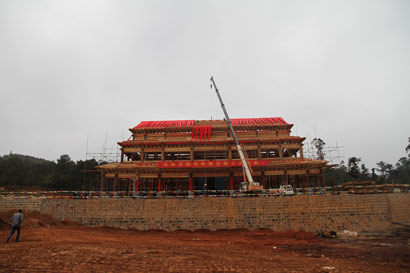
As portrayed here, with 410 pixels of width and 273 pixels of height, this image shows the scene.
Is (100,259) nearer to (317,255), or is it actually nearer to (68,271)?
(68,271)

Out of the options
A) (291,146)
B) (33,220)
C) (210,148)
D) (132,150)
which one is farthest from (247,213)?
(132,150)

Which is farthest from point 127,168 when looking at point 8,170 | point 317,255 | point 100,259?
point 8,170

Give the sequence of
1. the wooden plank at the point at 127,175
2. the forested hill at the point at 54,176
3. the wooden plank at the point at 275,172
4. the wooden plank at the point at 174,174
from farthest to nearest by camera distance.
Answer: the forested hill at the point at 54,176 < the wooden plank at the point at 174,174 < the wooden plank at the point at 275,172 < the wooden plank at the point at 127,175

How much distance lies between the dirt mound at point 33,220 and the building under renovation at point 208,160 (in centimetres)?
777

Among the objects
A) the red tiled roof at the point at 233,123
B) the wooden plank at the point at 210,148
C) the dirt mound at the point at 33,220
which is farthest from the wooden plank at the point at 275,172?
the dirt mound at the point at 33,220

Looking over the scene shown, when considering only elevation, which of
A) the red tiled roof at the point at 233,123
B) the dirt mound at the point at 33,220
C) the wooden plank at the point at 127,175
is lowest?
the dirt mound at the point at 33,220

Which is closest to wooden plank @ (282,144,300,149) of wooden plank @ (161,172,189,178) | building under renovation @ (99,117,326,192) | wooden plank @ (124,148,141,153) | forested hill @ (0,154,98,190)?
building under renovation @ (99,117,326,192)

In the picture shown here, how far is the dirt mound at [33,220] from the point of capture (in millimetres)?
14336

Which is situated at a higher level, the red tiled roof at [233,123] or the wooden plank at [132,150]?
the red tiled roof at [233,123]

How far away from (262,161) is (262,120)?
9.33m

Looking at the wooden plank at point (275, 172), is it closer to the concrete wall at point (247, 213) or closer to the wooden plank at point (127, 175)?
the concrete wall at point (247, 213)

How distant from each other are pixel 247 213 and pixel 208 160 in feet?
35.7

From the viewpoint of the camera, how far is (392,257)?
10031mm

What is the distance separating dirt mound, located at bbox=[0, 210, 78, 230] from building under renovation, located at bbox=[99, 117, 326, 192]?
25.5 ft
